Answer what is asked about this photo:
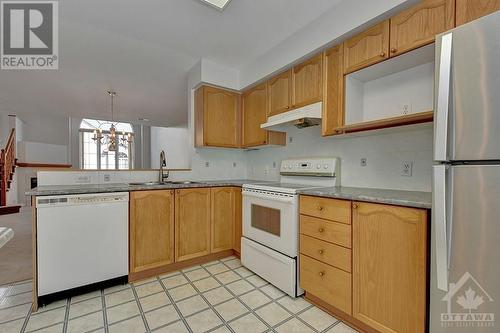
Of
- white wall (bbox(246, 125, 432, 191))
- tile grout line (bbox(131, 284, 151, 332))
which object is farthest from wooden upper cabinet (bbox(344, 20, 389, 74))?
tile grout line (bbox(131, 284, 151, 332))

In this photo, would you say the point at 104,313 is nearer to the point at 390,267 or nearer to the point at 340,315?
the point at 340,315

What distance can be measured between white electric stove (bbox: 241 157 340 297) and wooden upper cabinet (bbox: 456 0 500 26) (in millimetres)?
1259

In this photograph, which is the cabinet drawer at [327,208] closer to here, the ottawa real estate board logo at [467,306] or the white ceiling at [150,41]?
the ottawa real estate board logo at [467,306]

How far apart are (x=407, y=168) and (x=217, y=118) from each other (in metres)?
2.17

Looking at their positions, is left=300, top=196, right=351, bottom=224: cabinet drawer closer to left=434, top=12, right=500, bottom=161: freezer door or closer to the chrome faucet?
left=434, top=12, right=500, bottom=161: freezer door

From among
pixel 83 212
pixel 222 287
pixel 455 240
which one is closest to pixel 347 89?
pixel 455 240

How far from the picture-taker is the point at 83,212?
1893 mm

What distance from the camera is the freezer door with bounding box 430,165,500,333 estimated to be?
0.90 meters

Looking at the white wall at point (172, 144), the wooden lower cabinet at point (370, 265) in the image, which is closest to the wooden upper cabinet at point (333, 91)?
the wooden lower cabinet at point (370, 265)

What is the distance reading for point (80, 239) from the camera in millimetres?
1882

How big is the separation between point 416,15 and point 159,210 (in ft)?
8.42

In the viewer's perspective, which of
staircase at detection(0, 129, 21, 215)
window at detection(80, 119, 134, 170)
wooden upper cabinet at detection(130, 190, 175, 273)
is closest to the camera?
wooden upper cabinet at detection(130, 190, 175, 273)

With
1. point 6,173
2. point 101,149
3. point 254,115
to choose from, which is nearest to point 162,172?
point 254,115

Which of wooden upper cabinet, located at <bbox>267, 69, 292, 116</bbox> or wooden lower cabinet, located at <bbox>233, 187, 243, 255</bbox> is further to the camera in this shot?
wooden lower cabinet, located at <bbox>233, 187, 243, 255</bbox>
